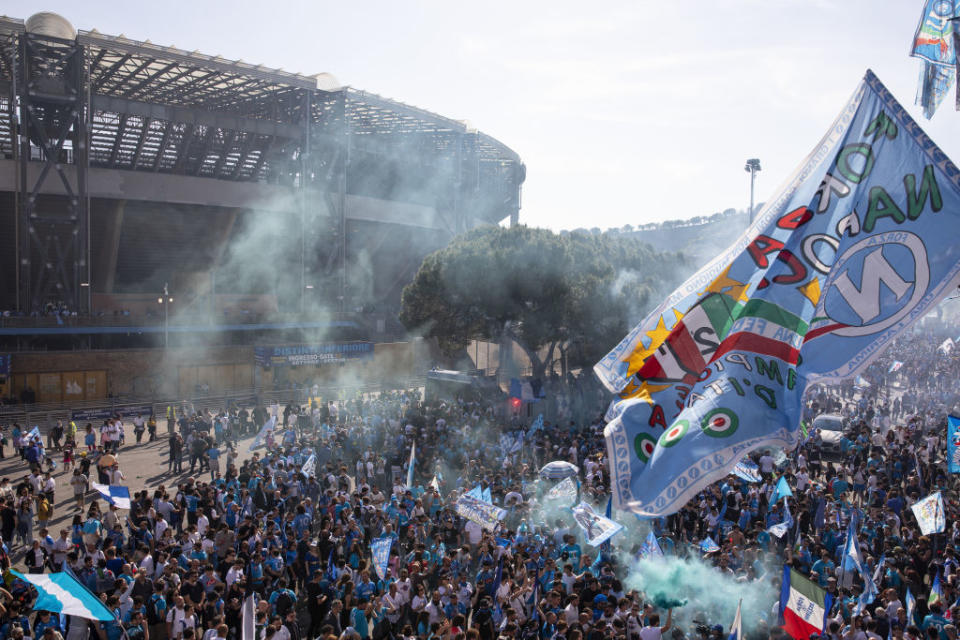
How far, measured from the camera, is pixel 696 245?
93750 millimetres

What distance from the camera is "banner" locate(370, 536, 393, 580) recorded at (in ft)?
31.9

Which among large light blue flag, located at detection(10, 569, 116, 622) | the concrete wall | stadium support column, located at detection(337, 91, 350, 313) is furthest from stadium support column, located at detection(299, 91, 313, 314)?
large light blue flag, located at detection(10, 569, 116, 622)

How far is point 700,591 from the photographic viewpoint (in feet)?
31.5

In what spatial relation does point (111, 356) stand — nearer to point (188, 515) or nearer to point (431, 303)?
point (431, 303)

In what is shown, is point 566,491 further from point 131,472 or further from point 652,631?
point 131,472

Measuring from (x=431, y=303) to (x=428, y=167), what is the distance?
27577mm

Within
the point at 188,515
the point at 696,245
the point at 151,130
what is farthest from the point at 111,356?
the point at 696,245

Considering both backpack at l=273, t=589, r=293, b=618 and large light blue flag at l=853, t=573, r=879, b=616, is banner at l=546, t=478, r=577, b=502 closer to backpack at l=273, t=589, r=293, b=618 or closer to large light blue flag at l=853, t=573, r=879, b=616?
large light blue flag at l=853, t=573, r=879, b=616

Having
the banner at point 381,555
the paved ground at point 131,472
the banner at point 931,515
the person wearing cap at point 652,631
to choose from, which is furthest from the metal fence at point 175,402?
the banner at point 931,515

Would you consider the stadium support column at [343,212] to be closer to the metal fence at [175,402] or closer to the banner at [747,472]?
the metal fence at [175,402]

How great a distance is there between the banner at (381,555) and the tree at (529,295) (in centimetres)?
1896

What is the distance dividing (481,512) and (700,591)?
347 centimetres

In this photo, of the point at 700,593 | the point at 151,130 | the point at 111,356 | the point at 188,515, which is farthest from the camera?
the point at 151,130

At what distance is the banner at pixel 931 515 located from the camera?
10.8 meters
